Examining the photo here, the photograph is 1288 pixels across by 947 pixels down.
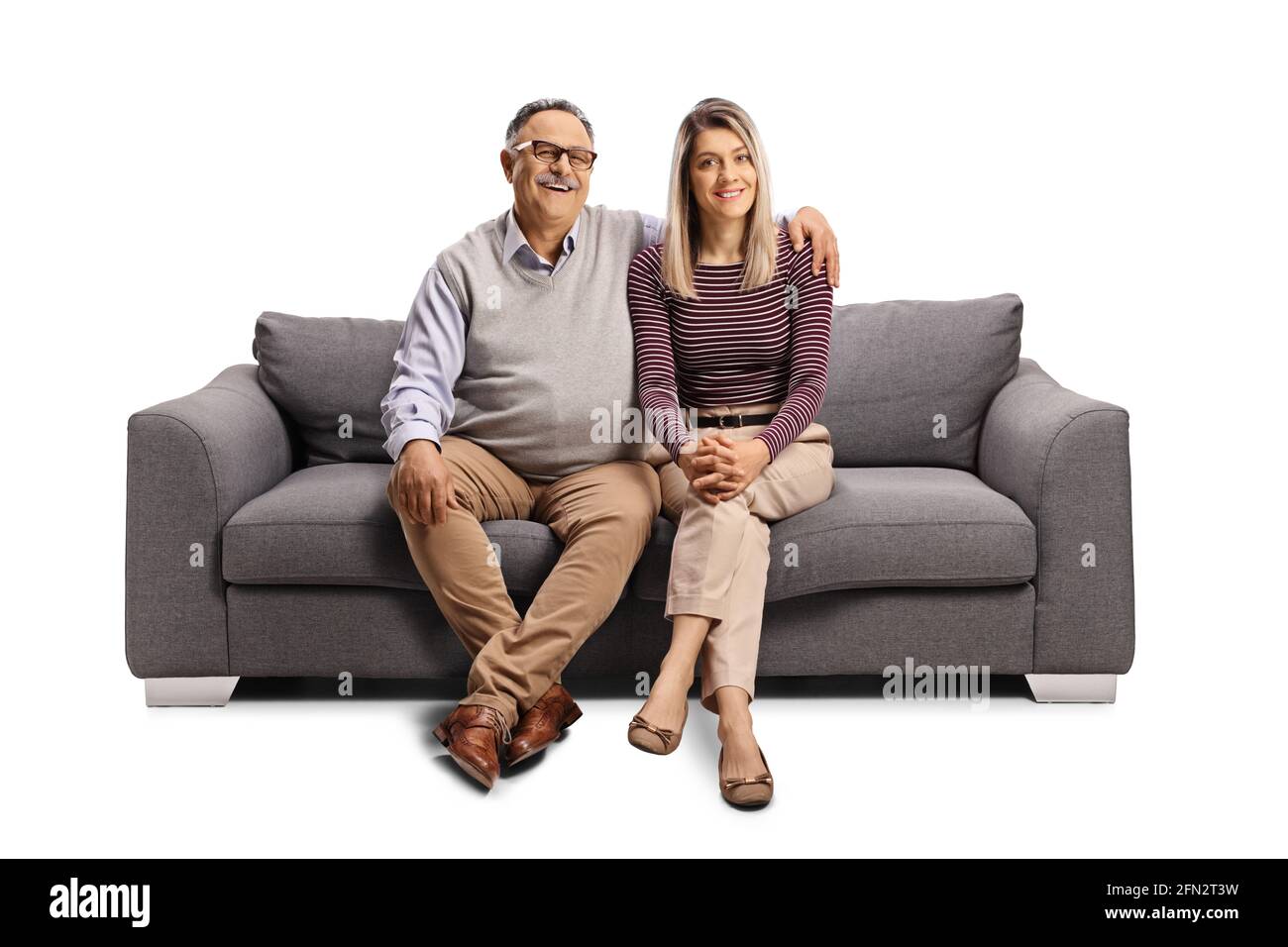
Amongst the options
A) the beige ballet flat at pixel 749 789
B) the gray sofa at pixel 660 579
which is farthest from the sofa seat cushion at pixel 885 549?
the beige ballet flat at pixel 749 789

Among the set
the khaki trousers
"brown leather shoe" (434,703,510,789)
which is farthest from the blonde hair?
"brown leather shoe" (434,703,510,789)

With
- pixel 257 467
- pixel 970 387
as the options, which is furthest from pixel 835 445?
pixel 257 467

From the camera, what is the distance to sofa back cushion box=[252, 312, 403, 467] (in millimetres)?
3855

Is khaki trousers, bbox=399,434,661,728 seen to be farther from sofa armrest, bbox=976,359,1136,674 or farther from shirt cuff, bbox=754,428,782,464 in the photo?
sofa armrest, bbox=976,359,1136,674

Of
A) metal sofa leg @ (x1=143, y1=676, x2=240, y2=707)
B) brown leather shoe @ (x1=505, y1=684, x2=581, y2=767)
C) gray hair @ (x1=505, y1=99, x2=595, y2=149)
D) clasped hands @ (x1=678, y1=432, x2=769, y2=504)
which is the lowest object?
metal sofa leg @ (x1=143, y1=676, x2=240, y2=707)

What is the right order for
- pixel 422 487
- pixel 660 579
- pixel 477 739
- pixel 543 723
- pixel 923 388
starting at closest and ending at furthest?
pixel 477 739, pixel 543 723, pixel 422 487, pixel 660 579, pixel 923 388

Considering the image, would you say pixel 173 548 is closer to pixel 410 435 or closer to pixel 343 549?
pixel 343 549

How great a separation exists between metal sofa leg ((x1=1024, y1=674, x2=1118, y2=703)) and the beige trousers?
719mm

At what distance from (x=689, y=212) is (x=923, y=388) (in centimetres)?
94

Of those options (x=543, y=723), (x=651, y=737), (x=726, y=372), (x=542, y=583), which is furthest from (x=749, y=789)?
(x=726, y=372)

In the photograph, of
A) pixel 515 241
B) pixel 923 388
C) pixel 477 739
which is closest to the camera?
pixel 477 739

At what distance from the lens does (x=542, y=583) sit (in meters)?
3.16

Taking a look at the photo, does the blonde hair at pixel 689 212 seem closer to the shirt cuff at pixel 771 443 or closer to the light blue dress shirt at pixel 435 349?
the light blue dress shirt at pixel 435 349

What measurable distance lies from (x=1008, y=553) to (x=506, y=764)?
127 centimetres
